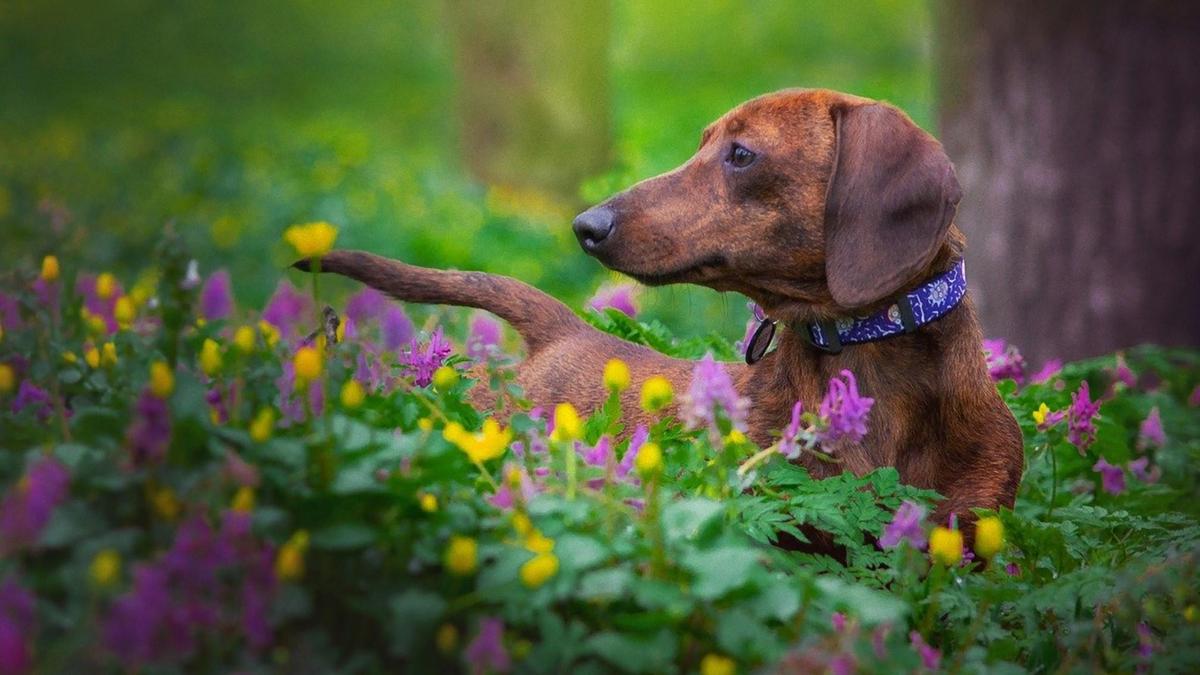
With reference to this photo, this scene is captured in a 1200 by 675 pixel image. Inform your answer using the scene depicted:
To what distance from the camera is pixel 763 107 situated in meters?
3.70

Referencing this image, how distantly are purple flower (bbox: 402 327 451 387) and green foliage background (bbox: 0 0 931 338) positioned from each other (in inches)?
60.1

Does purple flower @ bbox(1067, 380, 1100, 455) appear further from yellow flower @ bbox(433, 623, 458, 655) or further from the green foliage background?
yellow flower @ bbox(433, 623, 458, 655)

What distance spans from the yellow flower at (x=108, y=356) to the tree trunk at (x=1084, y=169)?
177 inches

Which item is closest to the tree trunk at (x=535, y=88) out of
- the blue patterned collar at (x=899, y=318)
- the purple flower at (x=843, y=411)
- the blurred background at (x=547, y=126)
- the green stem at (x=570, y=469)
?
the blurred background at (x=547, y=126)

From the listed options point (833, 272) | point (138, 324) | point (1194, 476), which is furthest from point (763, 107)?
point (138, 324)

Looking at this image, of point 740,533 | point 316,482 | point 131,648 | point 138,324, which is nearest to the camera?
point 131,648

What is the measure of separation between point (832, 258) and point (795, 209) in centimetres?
20

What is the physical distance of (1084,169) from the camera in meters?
6.18

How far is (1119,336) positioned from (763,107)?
3.22m

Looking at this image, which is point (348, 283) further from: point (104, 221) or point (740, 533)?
point (740, 533)

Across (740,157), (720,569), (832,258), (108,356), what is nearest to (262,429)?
(720,569)


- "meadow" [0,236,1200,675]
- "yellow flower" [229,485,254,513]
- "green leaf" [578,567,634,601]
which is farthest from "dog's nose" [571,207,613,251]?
"yellow flower" [229,485,254,513]


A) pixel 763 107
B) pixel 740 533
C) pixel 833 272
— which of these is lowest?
pixel 740 533

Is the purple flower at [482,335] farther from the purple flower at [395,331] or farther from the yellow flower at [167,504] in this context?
the yellow flower at [167,504]
